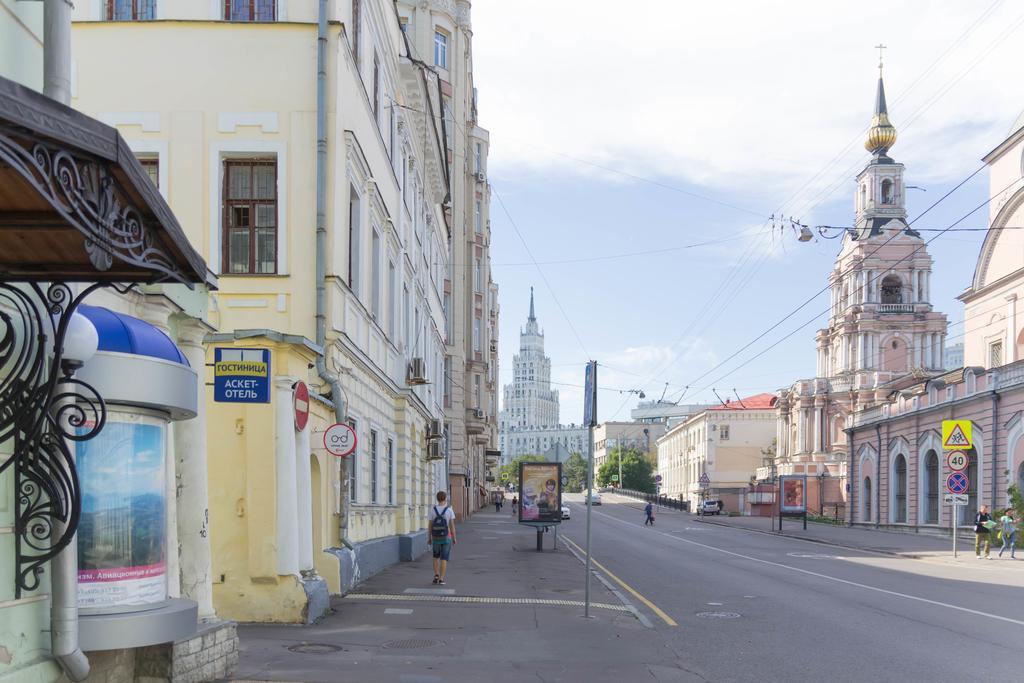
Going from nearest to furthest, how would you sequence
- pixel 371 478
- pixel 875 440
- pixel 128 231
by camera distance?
pixel 128 231, pixel 371 478, pixel 875 440

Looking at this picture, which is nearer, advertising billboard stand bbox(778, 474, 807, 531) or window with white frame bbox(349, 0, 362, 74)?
window with white frame bbox(349, 0, 362, 74)

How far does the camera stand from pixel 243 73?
53.9 ft

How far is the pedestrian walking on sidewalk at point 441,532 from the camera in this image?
18172 mm

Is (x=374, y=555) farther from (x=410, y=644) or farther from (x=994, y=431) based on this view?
(x=994, y=431)

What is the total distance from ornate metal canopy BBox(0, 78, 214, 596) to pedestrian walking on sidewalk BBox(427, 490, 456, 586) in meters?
11.4

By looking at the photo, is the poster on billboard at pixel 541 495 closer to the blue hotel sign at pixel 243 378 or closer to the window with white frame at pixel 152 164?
the window with white frame at pixel 152 164

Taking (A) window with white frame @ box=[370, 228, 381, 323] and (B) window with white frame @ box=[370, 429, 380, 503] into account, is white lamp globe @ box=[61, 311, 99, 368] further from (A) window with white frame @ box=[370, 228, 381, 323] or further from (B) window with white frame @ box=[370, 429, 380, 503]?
(B) window with white frame @ box=[370, 429, 380, 503]

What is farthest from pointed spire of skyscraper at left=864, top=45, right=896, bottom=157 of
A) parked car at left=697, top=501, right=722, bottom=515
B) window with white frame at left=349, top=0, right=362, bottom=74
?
window with white frame at left=349, top=0, right=362, bottom=74

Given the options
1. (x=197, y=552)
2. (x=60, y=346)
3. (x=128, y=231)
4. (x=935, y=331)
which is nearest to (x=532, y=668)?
(x=197, y=552)

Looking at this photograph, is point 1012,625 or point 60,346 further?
point 1012,625

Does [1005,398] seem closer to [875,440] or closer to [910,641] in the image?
[875,440]

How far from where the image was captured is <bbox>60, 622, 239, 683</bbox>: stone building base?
766 centimetres

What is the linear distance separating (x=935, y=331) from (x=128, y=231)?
85150mm

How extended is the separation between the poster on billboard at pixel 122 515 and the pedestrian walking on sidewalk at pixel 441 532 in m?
10.3
